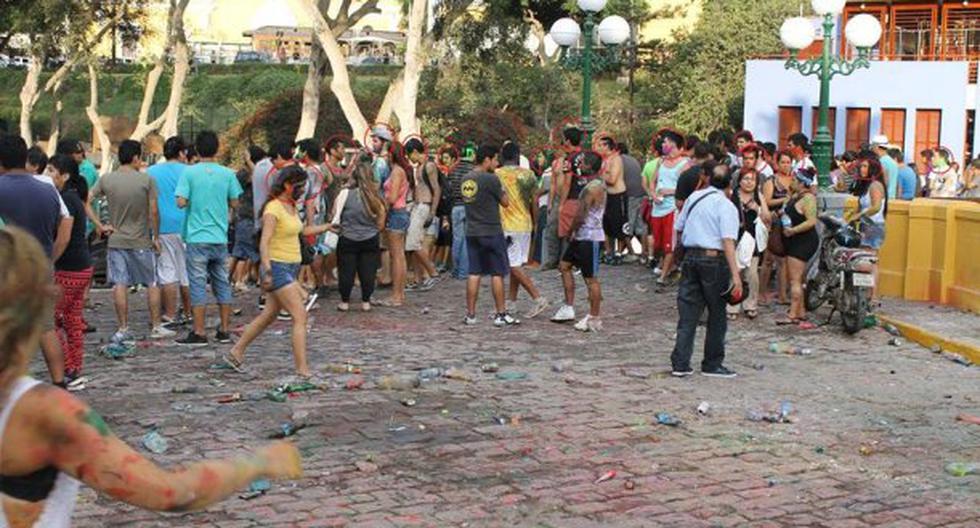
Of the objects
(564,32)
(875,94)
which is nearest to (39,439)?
(564,32)

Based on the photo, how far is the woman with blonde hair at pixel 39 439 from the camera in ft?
10.6

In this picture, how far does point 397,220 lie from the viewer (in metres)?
15.2

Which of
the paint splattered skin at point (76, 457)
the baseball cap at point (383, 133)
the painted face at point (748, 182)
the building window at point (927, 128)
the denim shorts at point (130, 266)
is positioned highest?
the building window at point (927, 128)

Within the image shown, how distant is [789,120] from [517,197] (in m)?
26.5

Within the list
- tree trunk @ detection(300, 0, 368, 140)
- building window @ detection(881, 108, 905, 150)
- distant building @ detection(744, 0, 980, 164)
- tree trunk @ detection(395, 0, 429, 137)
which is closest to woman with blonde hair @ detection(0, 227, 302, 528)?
tree trunk @ detection(395, 0, 429, 137)

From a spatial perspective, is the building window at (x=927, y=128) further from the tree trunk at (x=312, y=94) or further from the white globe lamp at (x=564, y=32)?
the white globe lamp at (x=564, y=32)

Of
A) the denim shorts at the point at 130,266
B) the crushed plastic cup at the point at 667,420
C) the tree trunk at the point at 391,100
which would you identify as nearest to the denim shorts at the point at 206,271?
the denim shorts at the point at 130,266

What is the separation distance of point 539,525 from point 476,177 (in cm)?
659

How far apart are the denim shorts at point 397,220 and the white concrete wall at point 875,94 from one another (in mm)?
22754

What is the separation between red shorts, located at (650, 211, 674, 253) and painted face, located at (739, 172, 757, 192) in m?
2.35

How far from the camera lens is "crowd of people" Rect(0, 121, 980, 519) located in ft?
33.9

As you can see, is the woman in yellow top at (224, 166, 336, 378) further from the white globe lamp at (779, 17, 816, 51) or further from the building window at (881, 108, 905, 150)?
the building window at (881, 108, 905, 150)

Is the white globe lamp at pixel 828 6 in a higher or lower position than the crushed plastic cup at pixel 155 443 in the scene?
higher

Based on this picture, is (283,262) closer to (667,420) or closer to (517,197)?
(667,420)
